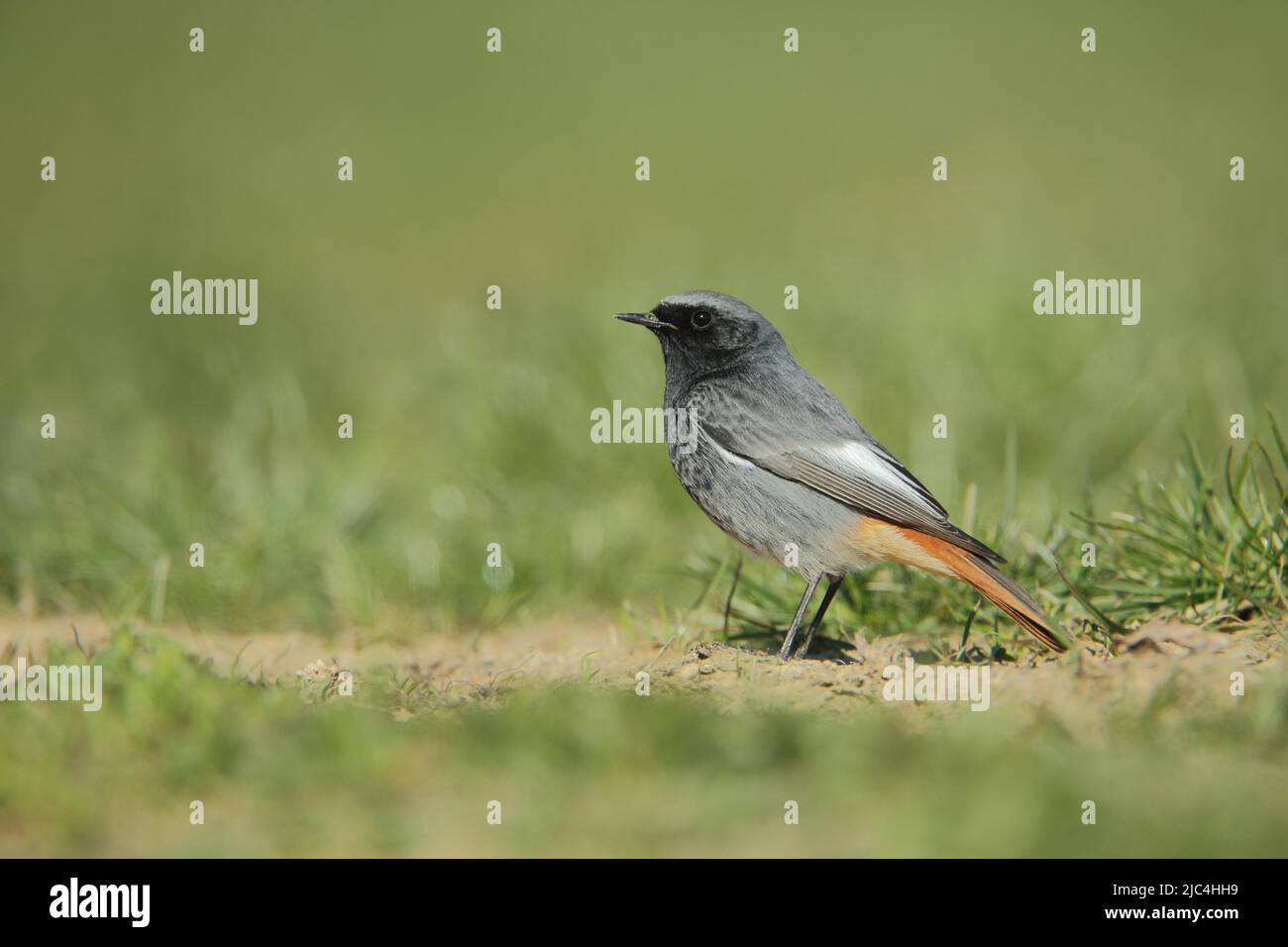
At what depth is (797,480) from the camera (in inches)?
239

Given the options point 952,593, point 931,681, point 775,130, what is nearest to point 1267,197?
point 775,130

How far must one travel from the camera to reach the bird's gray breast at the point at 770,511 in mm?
5973

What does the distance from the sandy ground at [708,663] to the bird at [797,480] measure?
0.35 metres

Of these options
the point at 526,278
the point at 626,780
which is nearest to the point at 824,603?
the point at 626,780

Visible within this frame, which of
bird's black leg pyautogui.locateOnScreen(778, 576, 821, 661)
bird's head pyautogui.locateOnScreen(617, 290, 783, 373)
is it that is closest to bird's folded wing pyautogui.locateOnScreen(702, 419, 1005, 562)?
bird's black leg pyautogui.locateOnScreen(778, 576, 821, 661)

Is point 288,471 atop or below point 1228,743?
atop

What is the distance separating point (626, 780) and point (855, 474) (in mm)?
2209

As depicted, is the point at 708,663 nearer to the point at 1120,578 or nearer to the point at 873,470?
the point at 873,470

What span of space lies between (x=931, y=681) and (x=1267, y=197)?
8528 millimetres

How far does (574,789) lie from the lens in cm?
423

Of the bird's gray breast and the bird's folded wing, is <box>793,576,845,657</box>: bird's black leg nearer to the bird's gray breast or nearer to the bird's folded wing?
the bird's gray breast

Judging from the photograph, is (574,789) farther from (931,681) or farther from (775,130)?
(775,130)

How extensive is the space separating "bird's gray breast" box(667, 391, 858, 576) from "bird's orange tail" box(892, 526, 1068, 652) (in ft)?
1.05
